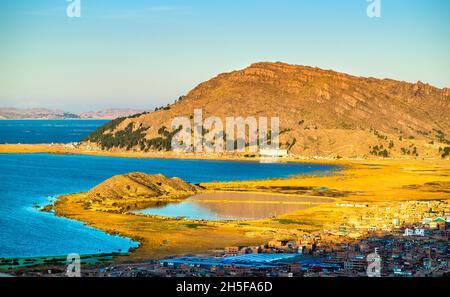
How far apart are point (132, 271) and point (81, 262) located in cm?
685

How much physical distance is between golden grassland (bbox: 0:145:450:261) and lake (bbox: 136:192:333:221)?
3.00 metres

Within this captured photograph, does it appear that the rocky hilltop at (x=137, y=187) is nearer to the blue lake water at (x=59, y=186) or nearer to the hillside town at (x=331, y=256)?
the blue lake water at (x=59, y=186)

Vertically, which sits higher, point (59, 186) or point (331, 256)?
point (59, 186)

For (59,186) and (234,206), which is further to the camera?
(59,186)

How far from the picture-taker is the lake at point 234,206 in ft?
289

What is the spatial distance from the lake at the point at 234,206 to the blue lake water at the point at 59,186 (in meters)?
15.7

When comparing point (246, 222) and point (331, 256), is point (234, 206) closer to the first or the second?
point (246, 222)

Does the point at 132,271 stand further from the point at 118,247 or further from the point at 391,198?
the point at 391,198

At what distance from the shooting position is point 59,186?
12062 cm

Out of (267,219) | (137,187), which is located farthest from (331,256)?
(137,187)

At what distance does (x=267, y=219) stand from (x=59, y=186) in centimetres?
4847

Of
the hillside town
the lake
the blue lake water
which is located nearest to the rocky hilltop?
the lake

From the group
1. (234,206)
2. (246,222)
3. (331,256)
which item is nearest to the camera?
(331,256)
